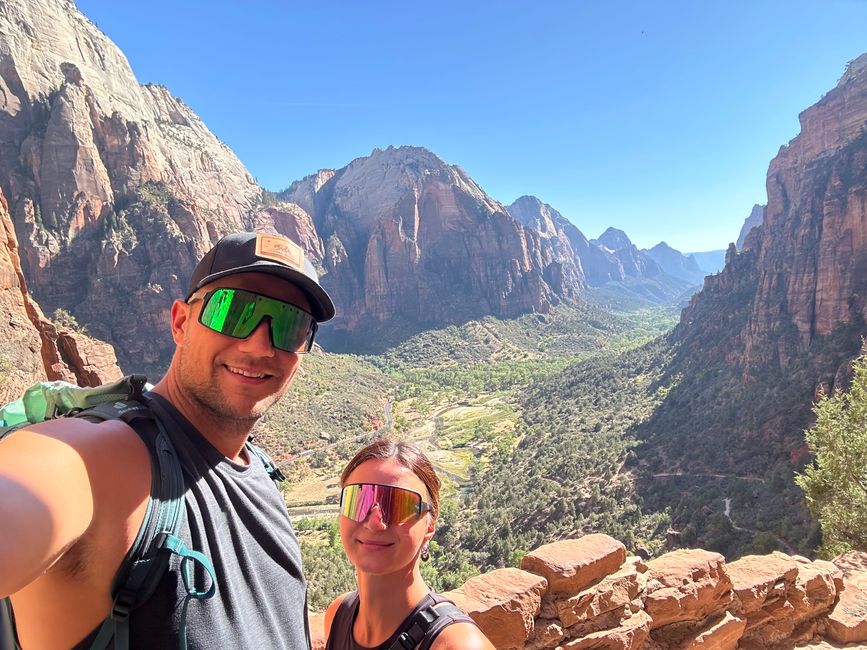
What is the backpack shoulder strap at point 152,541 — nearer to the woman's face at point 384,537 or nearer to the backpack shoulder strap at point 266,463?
the backpack shoulder strap at point 266,463

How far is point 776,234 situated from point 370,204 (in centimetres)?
12461

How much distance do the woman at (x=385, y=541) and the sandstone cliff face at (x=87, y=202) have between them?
6197 cm

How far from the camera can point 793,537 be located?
1850 centimetres

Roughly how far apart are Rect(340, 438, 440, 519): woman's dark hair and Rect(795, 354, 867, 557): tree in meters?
13.8

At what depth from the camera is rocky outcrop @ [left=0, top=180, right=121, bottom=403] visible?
15205 mm

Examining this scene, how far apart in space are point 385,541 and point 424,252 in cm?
13973

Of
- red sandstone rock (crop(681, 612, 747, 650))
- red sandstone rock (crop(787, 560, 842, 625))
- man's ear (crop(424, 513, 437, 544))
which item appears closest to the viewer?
man's ear (crop(424, 513, 437, 544))

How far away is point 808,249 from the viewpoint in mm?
46781

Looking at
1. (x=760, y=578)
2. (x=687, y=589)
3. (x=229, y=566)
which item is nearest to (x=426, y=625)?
(x=229, y=566)

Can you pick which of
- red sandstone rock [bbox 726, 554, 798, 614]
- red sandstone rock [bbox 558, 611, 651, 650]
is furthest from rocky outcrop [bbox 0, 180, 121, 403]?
red sandstone rock [bbox 726, 554, 798, 614]

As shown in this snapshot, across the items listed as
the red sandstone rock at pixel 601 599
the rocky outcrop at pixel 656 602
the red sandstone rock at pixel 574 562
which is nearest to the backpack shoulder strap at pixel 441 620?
the rocky outcrop at pixel 656 602

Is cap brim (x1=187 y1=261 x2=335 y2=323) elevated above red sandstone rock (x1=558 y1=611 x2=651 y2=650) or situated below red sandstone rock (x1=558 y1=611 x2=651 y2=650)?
above

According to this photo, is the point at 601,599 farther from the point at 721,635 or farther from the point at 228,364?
the point at 228,364

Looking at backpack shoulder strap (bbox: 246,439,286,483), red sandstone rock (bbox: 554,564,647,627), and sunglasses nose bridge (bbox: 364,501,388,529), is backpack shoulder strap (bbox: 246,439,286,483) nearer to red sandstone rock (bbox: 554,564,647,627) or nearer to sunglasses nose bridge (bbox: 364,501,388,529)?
sunglasses nose bridge (bbox: 364,501,388,529)
